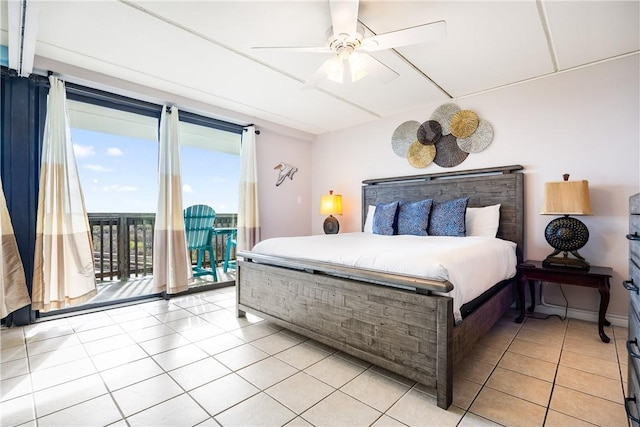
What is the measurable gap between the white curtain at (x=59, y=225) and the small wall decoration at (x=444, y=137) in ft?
12.5

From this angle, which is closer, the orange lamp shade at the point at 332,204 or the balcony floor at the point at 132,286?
the balcony floor at the point at 132,286

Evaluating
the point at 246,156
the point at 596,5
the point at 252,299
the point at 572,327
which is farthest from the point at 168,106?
the point at 572,327

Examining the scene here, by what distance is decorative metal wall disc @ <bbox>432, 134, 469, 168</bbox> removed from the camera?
11.9 feet

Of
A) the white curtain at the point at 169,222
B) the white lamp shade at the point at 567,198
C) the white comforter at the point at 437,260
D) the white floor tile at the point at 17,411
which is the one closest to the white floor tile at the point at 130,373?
the white floor tile at the point at 17,411

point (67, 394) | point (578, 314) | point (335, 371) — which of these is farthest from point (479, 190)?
point (67, 394)

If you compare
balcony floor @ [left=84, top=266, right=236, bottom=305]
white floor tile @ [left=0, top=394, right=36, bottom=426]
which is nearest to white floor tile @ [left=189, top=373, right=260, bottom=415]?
white floor tile @ [left=0, top=394, right=36, bottom=426]

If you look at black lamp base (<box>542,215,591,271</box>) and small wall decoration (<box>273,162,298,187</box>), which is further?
small wall decoration (<box>273,162,298,187</box>)

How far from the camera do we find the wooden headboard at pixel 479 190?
319cm

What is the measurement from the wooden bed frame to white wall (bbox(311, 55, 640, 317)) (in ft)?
0.65

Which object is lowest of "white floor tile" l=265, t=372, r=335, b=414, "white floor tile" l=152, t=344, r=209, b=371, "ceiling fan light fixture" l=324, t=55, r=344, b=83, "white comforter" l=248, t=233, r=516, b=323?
"white floor tile" l=265, t=372, r=335, b=414

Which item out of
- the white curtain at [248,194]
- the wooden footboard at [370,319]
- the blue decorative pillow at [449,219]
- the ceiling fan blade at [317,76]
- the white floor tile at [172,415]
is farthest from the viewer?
the white curtain at [248,194]

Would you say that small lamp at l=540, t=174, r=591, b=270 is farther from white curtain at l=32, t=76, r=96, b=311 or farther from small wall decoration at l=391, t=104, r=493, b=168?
white curtain at l=32, t=76, r=96, b=311

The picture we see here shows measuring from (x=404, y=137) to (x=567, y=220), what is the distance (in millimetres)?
2097

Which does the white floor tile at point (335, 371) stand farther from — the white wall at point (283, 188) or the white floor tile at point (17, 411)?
the white wall at point (283, 188)
